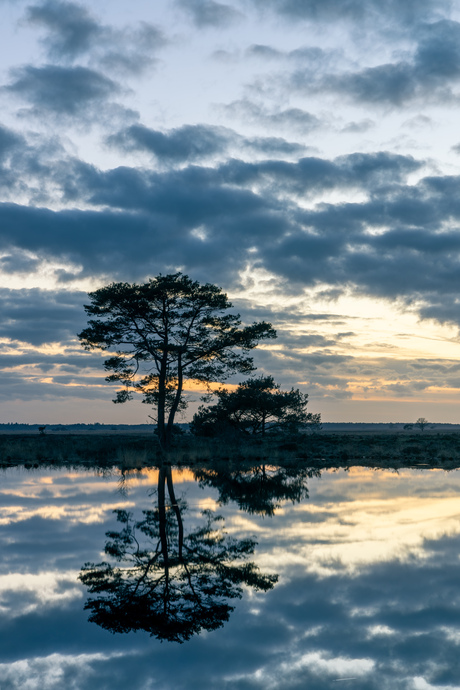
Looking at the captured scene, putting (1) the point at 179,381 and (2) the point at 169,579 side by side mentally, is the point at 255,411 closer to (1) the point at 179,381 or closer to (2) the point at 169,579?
(1) the point at 179,381

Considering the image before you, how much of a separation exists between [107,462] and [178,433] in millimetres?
15675

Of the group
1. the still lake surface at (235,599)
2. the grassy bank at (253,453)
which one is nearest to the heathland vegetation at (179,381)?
the grassy bank at (253,453)

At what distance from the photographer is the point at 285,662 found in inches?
226

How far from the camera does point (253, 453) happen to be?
3841cm

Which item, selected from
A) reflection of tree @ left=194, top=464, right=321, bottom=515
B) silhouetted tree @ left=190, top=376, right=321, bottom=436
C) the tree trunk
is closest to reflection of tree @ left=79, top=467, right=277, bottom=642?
reflection of tree @ left=194, top=464, right=321, bottom=515

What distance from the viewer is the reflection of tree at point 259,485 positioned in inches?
657

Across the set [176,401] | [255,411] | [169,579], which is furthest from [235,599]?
[255,411]

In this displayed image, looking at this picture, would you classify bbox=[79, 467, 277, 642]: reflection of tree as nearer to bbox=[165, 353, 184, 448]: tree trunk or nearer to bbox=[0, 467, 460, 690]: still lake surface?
bbox=[0, 467, 460, 690]: still lake surface

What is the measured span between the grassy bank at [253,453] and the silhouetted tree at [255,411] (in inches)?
181

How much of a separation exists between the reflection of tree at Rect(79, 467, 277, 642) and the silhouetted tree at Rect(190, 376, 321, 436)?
37.9 meters

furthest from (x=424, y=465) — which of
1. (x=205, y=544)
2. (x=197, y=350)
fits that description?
(x=205, y=544)

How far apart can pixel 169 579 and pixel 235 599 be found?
4.31 feet

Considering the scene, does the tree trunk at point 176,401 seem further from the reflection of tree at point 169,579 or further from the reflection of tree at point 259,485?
the reflection of tree at point 169,579

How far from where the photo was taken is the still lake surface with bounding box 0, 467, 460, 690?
5.57m
